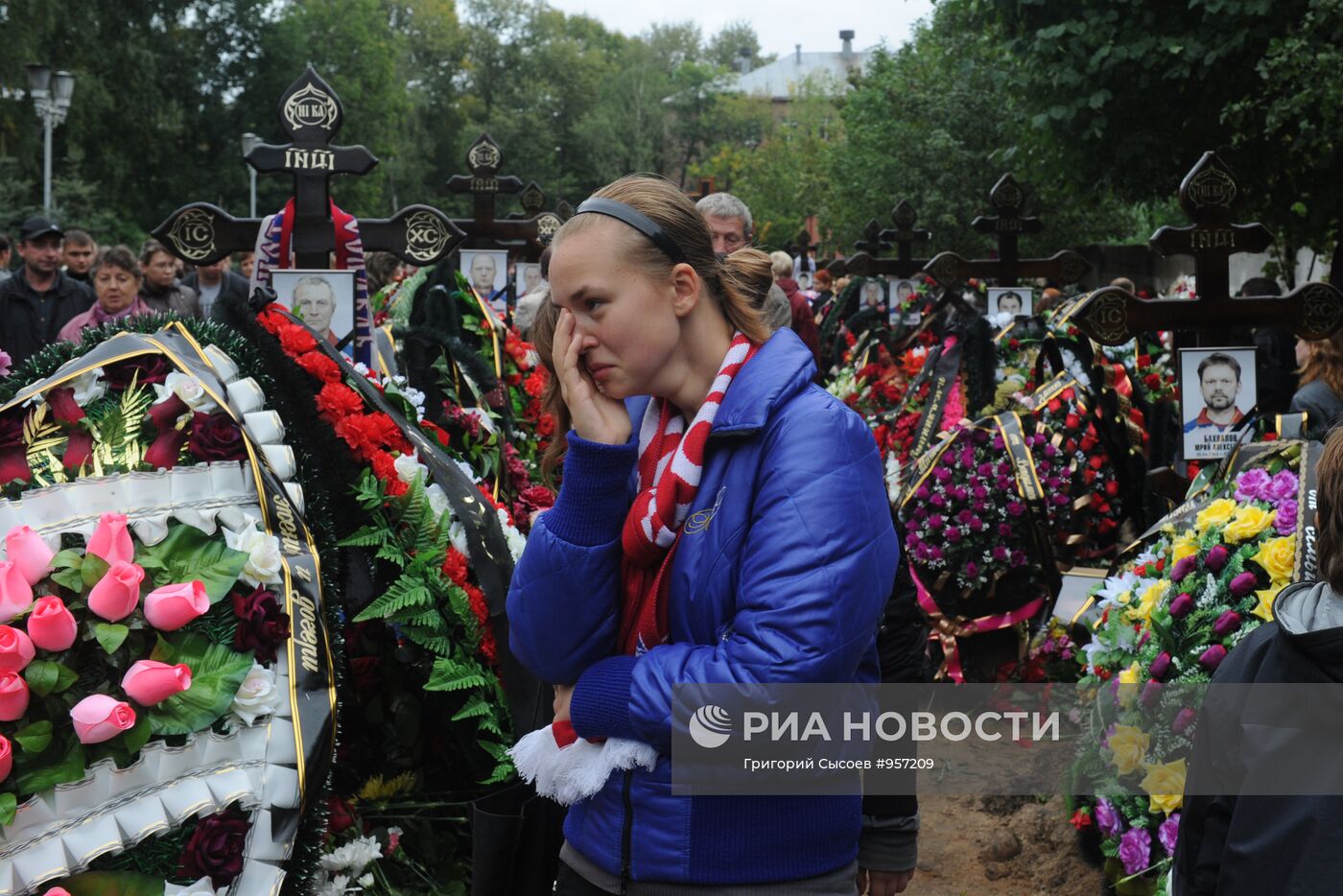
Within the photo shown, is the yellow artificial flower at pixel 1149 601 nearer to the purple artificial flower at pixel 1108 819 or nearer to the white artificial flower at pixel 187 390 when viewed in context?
the purple artificial flower at pixel 1108 819

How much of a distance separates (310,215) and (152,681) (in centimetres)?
325

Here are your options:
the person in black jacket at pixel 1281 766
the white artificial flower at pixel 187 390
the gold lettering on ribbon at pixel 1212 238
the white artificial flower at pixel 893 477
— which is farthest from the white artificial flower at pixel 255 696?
the white artificial flower at pixel 893 477

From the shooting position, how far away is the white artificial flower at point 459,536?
137 inches

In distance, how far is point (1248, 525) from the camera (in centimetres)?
368

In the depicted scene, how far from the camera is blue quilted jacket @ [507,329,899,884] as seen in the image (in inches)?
78.7

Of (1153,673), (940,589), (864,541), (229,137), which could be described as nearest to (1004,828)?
(940,589)

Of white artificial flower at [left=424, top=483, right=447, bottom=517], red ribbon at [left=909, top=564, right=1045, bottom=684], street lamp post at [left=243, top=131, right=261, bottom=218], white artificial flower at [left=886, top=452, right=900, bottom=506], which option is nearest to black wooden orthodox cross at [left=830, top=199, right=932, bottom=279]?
white artificial flower at [left=886, top=452, right=900, bottom=506]

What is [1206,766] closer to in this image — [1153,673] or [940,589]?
[1153,673]

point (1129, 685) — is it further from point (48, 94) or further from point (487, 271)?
point (48, 94)

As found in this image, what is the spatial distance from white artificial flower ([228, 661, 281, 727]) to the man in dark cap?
7.34 meters

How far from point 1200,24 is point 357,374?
8.36m

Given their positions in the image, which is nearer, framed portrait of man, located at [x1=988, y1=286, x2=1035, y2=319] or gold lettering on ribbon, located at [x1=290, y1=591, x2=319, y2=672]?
gold lettering on ribbon, located at [x1=290, y1=591, x2=319, y2=672]

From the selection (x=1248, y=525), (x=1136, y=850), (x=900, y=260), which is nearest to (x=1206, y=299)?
(x=1248, y=525)

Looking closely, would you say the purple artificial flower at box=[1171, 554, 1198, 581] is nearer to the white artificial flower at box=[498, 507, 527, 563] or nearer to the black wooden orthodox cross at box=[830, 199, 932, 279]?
the white artificial flower at box=[498, 507, 527, 563]
